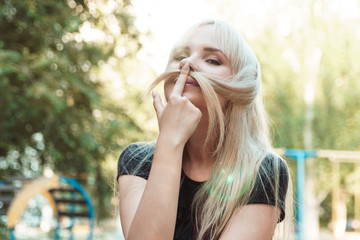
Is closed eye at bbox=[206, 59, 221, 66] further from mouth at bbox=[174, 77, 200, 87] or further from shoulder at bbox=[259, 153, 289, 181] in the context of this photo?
shoulder at bbox=[259, 153, 289, 181]

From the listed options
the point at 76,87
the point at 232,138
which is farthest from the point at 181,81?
the point at 76,87

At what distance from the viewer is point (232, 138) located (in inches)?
59.6

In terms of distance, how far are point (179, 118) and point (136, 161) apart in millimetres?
308

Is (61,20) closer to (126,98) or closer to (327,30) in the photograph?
(126,98)

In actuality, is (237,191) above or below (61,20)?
below

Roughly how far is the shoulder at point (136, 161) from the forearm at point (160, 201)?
0.85 ft

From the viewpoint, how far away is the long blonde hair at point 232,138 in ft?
4.44

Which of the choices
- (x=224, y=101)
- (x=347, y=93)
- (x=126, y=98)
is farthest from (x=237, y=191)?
(x=347, y=93)

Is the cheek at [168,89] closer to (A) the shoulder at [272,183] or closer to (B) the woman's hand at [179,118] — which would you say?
(B) the woman's hand at [179,118]

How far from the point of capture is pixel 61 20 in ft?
20.3

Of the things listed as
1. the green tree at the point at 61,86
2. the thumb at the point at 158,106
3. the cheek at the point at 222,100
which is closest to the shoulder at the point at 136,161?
the thumb at the point at 158,106

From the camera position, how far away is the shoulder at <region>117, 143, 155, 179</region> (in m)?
1.51

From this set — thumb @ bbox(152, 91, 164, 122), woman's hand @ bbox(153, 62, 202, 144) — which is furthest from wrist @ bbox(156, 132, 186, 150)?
thumb @ bbox(152, 91, 164, 122)

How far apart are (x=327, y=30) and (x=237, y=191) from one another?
44.3ft
